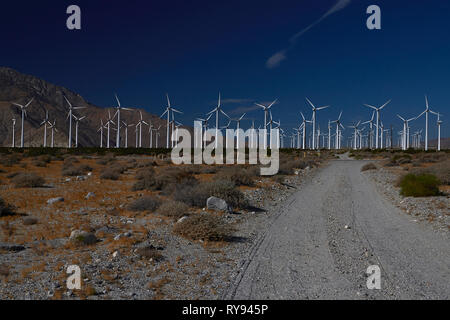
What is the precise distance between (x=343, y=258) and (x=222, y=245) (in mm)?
3443

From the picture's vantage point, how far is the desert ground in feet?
23.2

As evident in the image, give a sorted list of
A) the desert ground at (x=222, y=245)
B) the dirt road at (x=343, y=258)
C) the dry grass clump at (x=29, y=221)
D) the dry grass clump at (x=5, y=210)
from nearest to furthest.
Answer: the dirt road at (x=343, y=258), the desert ground at (x=222, y=245), the dry grass clump at (x=29, y=221), the dry grass clump at (x=5, y=210)

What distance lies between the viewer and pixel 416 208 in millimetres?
16656

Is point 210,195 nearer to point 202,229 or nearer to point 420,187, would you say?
point 202,229

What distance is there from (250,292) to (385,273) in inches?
131

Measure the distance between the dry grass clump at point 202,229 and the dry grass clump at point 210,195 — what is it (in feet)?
15.1

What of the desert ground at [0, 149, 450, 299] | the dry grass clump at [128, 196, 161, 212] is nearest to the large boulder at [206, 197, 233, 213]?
the desert ground at [0, 149, 450, 299]

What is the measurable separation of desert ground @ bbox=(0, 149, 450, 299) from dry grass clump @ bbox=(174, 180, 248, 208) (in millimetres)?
54

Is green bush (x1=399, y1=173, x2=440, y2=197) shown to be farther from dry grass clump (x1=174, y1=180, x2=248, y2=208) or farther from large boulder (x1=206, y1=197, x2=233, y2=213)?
large boulder (x1=206, y1=197, x2=233, y2=213)

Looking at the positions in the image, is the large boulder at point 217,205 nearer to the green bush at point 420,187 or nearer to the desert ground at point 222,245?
the desert ground at point 222,245

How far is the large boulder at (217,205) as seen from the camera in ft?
50.7

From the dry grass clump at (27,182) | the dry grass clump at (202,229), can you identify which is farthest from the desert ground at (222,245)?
the dry grass clump at (27,182)

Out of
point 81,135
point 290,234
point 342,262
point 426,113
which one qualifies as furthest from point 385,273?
point 81,135
